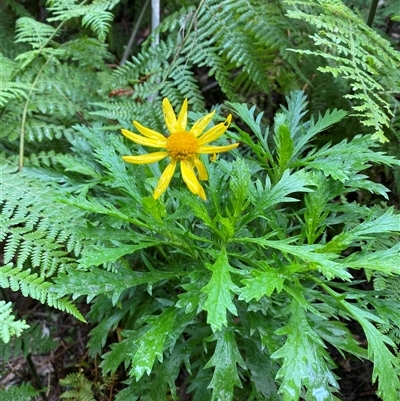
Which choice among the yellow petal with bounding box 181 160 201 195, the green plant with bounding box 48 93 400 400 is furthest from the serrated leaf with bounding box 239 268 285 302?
the yellow petal with bounding box 181 160 201 195

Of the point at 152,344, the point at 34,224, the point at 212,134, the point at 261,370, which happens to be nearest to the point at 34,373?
the point at 34,224

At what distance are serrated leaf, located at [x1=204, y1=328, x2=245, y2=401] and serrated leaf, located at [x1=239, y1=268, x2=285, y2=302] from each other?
0.61 ft

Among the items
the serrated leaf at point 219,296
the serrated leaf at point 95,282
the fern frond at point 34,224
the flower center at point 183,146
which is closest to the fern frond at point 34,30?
the fern frond at point 34,224

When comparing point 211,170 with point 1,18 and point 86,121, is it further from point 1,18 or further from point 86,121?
point 1,18

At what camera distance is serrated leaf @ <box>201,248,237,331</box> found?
0.93m

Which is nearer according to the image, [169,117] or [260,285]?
[260,285]

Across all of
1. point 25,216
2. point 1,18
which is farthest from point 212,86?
point 25,216

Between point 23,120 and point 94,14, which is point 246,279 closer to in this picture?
point 23,120

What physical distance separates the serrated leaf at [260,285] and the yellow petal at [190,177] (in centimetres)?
24

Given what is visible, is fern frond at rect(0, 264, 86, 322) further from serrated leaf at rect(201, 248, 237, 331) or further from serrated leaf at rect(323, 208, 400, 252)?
serrated leaf at rect(323, 208, 400, 252)

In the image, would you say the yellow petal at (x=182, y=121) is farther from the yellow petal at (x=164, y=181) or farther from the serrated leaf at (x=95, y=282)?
the serrated leaf at (x=95, y=282)

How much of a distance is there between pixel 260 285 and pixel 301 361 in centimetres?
19

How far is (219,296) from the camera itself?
971 mm

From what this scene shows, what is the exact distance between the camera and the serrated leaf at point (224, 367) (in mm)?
1070
